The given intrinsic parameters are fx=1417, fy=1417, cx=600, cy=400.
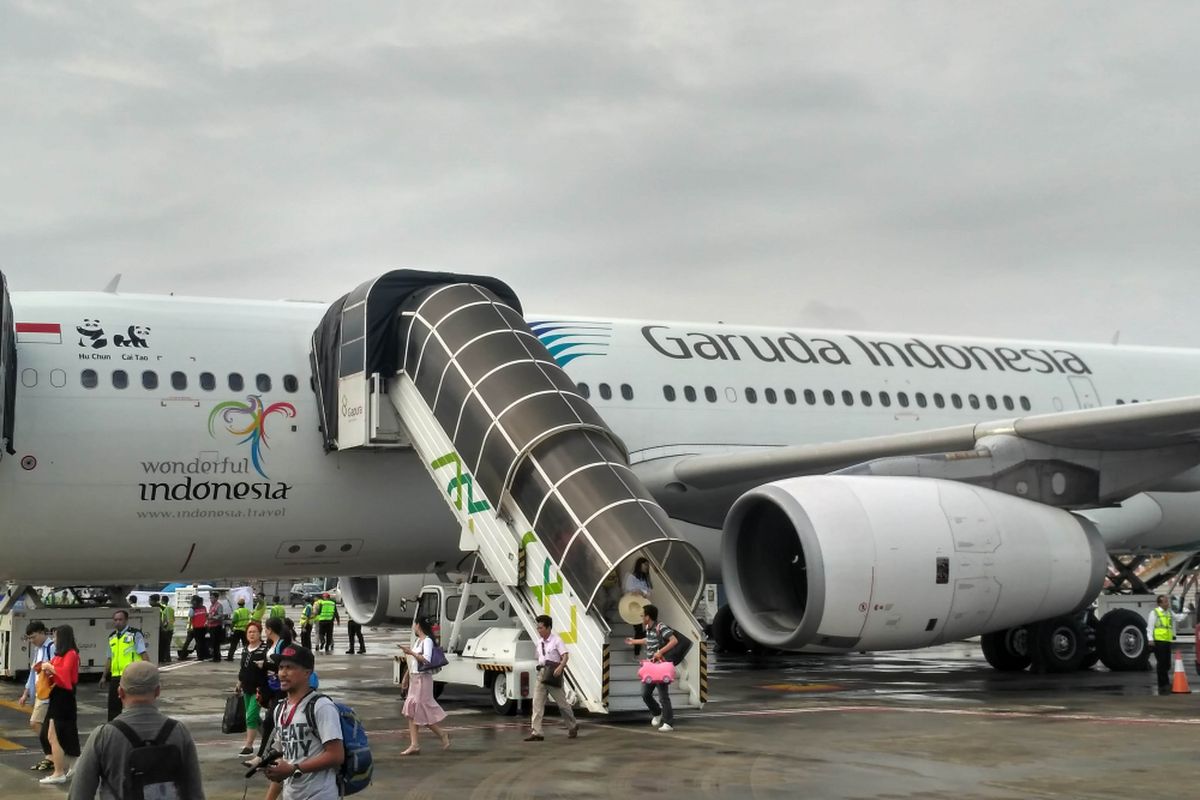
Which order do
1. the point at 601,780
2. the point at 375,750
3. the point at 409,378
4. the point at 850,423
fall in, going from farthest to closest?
the point at 850,423 < the point at 409,378 < the point at 375,750 < the point at 601,780

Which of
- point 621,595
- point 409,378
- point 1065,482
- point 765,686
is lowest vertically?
point 765,686

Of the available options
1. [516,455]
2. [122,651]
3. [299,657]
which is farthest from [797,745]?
[299,657]

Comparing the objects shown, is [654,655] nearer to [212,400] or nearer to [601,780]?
[601,780]

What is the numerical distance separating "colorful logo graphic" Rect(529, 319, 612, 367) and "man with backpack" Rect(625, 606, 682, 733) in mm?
5390

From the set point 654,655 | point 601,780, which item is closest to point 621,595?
point 654,655

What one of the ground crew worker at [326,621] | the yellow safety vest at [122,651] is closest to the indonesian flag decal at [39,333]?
the yellow safety vest at [122,651]

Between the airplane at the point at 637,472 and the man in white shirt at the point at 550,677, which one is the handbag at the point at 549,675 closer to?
the man in white shirt at the point at 550,677

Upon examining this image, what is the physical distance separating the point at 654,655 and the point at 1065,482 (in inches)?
237

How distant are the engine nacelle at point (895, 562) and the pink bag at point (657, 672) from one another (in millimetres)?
1766

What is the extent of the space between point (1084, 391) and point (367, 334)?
1124 cm

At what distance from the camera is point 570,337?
57.1 feet

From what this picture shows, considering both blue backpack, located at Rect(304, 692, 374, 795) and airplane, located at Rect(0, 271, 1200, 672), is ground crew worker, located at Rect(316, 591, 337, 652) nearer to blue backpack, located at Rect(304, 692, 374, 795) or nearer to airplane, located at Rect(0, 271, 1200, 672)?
airplane, located at Rect(0, 271, 1200, 672)

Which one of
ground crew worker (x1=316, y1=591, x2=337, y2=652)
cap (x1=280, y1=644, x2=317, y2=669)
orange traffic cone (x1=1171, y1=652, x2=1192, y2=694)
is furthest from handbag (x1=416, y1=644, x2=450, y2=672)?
ground crew worker (x1=316, y1=591, x2=337, y2=652)

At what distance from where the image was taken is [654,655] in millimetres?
12078
